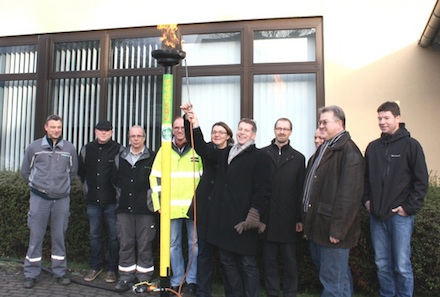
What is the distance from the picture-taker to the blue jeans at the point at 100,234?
502cm

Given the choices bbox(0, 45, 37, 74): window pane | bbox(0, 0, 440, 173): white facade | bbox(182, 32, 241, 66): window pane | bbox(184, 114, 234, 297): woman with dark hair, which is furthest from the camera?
bbox(0, 45, 37, 74): window pane

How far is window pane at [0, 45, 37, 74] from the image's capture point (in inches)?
305

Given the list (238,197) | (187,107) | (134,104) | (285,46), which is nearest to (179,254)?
(238,197)

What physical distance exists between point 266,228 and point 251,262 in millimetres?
412

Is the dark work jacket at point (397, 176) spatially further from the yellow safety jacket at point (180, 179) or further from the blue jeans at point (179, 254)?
the blue jeans at point (179, 254)

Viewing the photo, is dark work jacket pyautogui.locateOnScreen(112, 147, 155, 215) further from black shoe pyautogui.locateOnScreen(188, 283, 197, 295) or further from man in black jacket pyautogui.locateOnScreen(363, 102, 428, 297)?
man in black jacket pyautogui.locateOnScreen(363, 102, 428, 297)

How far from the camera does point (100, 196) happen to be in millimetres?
4930

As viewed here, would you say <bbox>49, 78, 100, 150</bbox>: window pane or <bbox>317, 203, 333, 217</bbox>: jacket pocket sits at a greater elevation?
<bbox>49, 78, 100, 150</bbox>: window pane

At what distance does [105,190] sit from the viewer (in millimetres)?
4941

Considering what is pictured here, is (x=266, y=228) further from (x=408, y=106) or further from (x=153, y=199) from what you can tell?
(x=408, y=106)

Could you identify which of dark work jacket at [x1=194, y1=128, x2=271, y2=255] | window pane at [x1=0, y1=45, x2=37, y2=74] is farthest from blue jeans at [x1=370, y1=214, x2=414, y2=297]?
window pane at [x1=0, y1=45, x2=37, y2=74]

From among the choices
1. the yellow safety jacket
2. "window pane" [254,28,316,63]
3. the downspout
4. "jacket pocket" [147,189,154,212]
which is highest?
"window pane" [254,28,316,63]

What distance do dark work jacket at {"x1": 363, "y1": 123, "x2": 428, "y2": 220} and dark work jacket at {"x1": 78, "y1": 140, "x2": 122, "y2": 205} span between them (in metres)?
3.02

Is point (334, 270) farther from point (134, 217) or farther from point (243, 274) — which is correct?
point (134, 217)
